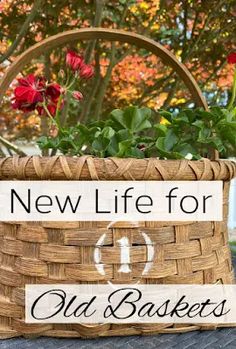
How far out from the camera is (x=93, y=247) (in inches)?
22.9

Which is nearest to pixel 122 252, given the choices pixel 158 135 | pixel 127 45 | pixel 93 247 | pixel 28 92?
pixel 93 247

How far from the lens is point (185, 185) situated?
60 cm

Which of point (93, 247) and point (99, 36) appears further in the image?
point (99, 36)

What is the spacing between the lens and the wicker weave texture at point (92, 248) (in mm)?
569

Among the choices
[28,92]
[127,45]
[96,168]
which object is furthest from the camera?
[127,45]

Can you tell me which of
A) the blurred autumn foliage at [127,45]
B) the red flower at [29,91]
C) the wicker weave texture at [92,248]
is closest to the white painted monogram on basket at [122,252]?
the wicker weave texture at [92,248]

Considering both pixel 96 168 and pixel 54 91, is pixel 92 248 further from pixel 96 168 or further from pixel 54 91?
pixel 54 91

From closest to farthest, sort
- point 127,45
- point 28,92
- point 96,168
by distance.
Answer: point 96,168 → point 28,92 → point 127,45

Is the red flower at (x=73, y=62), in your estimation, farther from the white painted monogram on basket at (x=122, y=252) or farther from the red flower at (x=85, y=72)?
the white painted monogram on basket at (x=122, y=252)

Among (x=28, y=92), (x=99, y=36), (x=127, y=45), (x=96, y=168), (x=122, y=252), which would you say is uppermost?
(x=127, y=45)

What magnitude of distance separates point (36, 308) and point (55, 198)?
16cm

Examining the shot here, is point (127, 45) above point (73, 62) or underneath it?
above

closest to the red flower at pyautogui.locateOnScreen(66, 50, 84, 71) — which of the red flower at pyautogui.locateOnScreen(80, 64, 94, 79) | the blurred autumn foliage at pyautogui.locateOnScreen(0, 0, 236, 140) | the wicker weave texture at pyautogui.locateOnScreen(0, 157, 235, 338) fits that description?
the red flower at pyautogui.locateOnScreen(80, 64, 94, 79)

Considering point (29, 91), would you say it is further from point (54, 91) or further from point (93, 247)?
point (93, 247)
